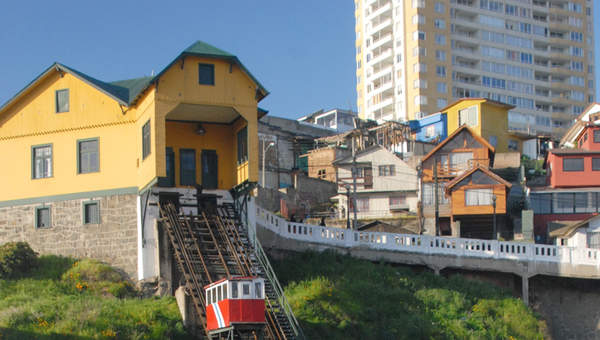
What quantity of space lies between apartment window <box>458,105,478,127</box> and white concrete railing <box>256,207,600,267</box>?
37508 mm

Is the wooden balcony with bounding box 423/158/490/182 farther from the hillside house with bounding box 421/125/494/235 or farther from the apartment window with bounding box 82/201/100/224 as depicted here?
the apartment window with bounding box 82/201/100/224

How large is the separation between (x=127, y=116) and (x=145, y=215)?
5126mm

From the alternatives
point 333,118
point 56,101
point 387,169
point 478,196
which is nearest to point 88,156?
point 56,101

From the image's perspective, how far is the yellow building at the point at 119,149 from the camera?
38.8 meters

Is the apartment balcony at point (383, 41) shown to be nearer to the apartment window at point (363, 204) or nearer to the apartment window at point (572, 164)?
the apartment window at point (363, 204)

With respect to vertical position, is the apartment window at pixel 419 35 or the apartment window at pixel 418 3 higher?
the apartment window at pixel 418 3

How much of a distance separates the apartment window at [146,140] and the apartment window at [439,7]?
82482 mm

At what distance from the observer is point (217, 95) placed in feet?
128

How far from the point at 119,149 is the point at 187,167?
11.3 feet

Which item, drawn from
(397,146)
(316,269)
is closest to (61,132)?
(316,269)

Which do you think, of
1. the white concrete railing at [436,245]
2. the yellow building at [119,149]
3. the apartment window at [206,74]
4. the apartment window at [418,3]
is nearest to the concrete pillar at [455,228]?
the white concrete railing at [436,245]

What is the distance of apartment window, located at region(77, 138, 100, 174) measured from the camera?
40.8m

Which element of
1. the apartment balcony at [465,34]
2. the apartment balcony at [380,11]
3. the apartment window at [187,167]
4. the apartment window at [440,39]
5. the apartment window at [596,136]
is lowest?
the apartment window at [187,167]

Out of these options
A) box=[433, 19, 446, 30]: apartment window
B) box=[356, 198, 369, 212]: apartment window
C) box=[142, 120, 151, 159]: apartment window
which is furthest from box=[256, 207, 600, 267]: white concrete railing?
box=[433, 19, 446, 30]: apartment window
